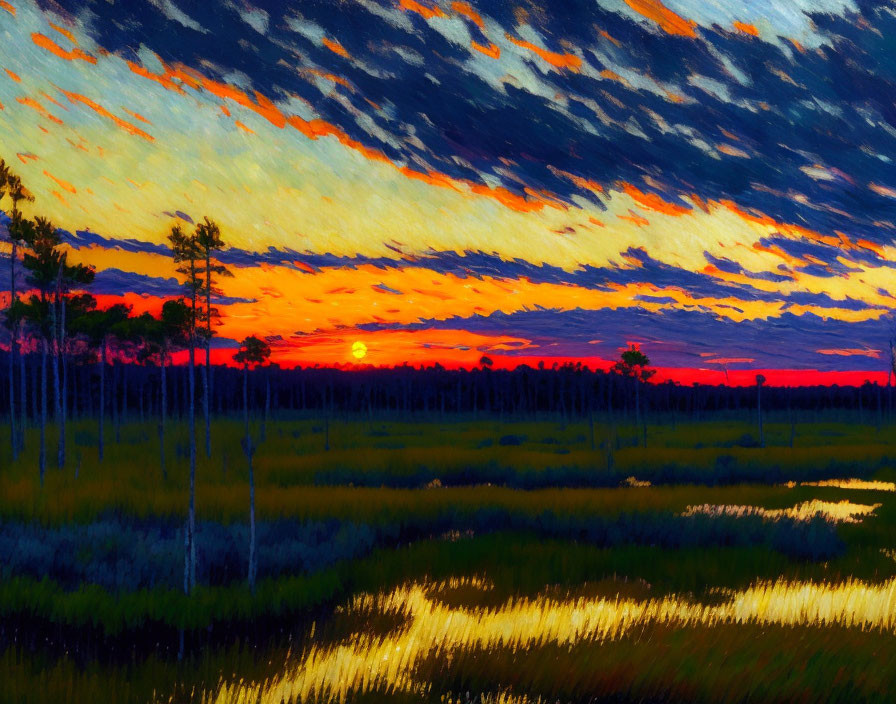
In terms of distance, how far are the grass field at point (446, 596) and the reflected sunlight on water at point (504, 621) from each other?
4 cm

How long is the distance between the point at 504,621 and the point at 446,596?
171 cm

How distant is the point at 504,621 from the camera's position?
357 inches

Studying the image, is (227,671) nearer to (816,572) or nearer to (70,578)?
(70,578)

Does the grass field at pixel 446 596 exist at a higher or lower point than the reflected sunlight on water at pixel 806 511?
higher

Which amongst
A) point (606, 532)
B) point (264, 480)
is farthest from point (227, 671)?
point (264, 480)

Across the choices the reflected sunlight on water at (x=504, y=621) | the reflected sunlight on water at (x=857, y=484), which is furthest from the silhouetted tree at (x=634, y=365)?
the reflected sunlight on water at (x=504, y=621)

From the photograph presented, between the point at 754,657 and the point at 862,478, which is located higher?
the point at 754,657

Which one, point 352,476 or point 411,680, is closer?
point 411,680

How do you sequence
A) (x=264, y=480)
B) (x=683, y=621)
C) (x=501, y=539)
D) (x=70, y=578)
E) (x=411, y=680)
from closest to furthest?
1. (x=411, y=680)
2. (x=683, y=621)
3. (x=70, y=578)
4. (x=501, y=539)
5. (x=264, y=480)

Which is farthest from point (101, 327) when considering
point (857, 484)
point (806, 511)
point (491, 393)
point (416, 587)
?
point (491, 393)

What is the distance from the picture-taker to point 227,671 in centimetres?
732

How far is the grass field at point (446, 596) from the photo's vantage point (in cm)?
700

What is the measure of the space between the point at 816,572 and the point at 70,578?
12.1 m

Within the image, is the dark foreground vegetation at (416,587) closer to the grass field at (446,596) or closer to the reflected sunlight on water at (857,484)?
the grass field at (446,596)
